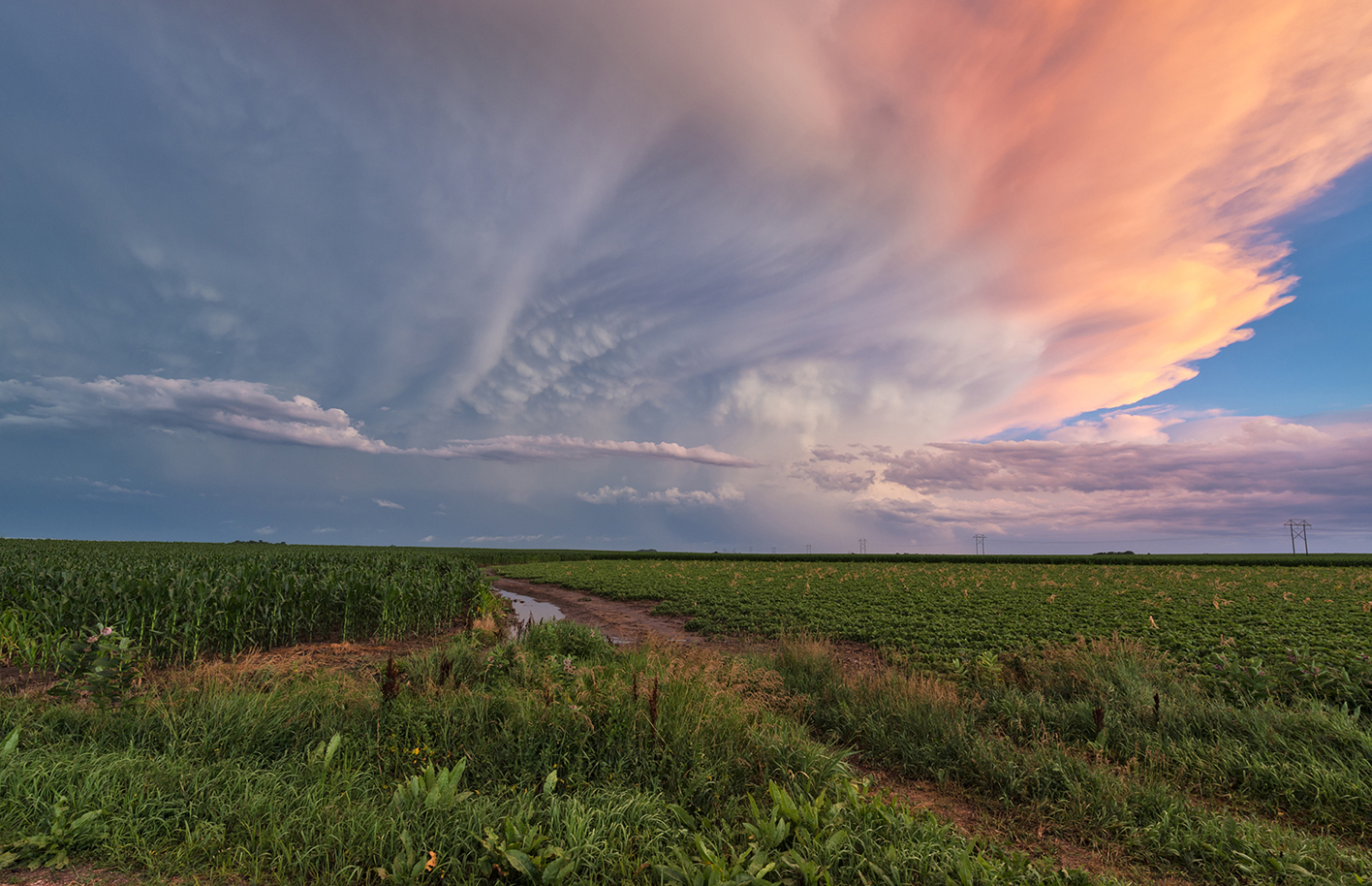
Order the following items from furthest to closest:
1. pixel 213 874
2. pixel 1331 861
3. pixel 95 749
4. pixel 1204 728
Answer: pixel 1204 728
pixel 95 749
pixel 1331 861
pixel 213 874

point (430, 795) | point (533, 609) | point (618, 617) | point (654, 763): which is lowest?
point (533, 609)

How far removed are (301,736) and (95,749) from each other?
5.28 feet

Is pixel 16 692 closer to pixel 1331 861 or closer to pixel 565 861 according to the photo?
pixel 565 861

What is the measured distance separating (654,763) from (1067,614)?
18303 mm

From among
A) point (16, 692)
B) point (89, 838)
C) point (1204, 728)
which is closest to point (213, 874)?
point (89, 838)

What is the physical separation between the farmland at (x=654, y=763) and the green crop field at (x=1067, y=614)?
35cm

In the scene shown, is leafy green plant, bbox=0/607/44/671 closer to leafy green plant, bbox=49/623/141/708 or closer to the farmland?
the farmland

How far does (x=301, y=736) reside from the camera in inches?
237

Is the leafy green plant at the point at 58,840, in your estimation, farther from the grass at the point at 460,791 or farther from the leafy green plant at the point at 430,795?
the leafy green plant at the point at 430,795

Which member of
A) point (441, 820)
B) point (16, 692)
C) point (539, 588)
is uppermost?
point (441, 820)

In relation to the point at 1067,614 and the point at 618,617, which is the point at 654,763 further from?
the point at 1067,614

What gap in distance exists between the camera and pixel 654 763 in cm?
571

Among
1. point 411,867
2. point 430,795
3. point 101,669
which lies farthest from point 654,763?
point 101,669

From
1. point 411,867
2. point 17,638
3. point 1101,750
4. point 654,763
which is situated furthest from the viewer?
point 17,638
